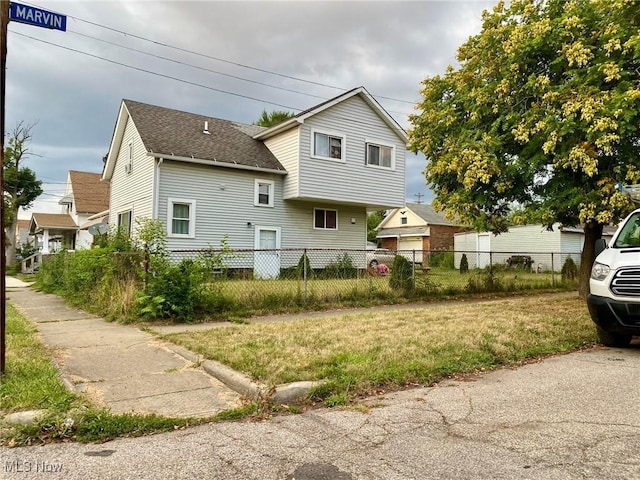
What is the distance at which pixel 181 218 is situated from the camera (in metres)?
17.2

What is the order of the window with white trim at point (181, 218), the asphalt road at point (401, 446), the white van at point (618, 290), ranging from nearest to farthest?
the asphalt road at point (401, 446) → the white van at point (618, 290) → the window with white trim at point (181, 218)

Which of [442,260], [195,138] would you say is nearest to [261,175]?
[195,138]

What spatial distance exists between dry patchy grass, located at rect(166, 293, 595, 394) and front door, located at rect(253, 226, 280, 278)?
9398mm

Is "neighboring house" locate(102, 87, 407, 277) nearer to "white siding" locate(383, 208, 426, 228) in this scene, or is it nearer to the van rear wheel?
the van rear wheel

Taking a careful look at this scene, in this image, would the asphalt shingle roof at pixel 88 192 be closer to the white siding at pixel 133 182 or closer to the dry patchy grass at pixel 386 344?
the white siding at pixel 133 182

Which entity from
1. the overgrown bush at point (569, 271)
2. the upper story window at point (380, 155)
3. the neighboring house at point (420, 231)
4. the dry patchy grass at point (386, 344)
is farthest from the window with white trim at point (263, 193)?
the neighboring house at point (420, 231)

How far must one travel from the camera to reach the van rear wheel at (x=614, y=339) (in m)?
6.72

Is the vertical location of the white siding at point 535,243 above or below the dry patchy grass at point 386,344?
above

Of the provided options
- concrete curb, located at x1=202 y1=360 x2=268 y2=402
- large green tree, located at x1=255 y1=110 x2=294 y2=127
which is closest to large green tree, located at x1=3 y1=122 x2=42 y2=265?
large green tree, located at x1=255 y1=110 x2=294 y2=127

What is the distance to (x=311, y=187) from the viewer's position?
62.3 feet

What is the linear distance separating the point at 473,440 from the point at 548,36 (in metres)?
9.14

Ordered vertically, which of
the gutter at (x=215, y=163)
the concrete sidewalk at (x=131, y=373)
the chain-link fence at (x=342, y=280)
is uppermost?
the gutter at (x=215, y=163)

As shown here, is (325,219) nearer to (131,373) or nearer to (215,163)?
(215,163)

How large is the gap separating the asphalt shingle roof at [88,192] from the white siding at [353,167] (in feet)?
71.4
